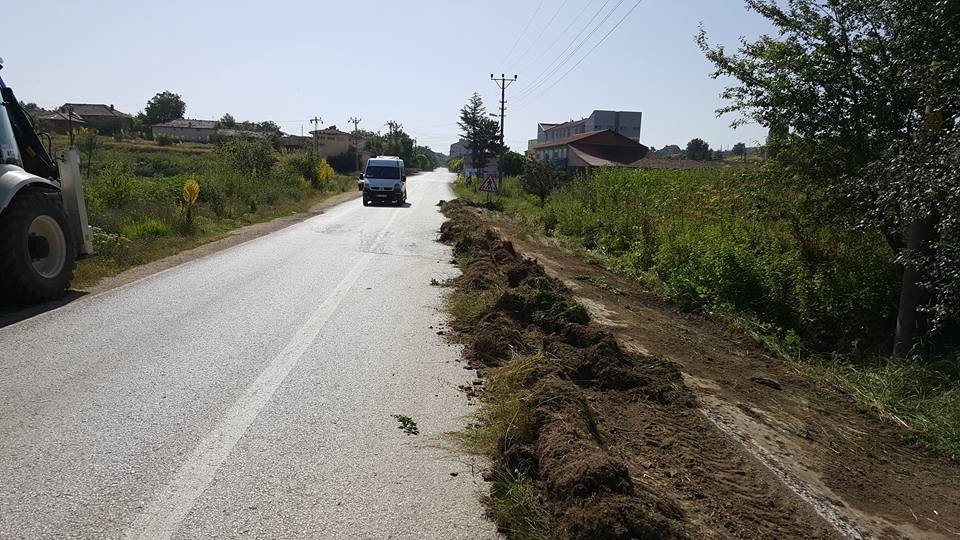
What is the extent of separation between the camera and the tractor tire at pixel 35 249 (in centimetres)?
789

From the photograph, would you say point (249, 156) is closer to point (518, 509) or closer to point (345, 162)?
point (518, 509)

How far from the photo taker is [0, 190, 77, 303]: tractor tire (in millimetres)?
7895

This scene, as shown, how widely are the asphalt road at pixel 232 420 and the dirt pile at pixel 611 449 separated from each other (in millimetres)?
427

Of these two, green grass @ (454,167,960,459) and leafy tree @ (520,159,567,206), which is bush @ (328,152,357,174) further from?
green grass @ (454,167,960,459)

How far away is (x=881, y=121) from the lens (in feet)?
26.7

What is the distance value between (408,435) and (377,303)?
480cm

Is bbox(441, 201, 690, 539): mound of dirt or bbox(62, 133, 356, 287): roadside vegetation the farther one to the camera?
bbox(62, 133, 356, 287): roadside vegetation

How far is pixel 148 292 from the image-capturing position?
9594 millimetres

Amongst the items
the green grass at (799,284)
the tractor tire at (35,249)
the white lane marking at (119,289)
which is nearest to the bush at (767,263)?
the green grass at (799,284)

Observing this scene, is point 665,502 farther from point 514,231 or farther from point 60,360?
point 514,231

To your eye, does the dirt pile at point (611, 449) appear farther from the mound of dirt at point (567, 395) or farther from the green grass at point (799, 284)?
the green grass at point (799, 284)

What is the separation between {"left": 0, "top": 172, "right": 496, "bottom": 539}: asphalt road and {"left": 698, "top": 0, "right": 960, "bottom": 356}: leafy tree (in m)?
4.46

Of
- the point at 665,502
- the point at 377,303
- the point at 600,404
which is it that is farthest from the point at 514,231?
the point at 665,502

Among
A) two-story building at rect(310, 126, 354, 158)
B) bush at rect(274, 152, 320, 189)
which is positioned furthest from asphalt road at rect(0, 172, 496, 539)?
two-story building at rect(310, 126, 354, 158)
